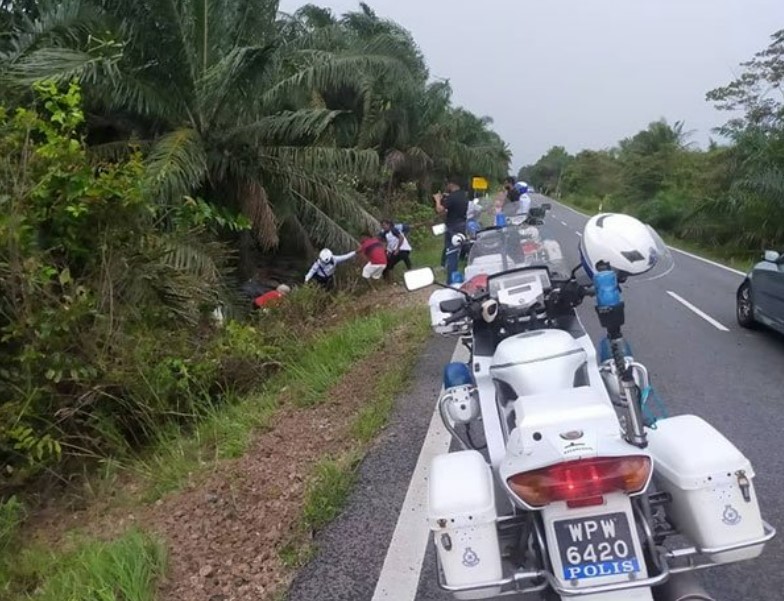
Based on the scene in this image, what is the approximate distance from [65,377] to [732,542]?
17.7 feet

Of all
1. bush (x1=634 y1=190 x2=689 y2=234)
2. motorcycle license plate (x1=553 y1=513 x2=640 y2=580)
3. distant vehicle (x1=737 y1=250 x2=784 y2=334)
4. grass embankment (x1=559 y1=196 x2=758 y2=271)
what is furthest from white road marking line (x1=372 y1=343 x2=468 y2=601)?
bush (x1=634 y1=190 x2=689 y2=234)

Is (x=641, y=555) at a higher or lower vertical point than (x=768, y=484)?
higher

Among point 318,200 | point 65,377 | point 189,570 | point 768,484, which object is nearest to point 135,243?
point 65,377

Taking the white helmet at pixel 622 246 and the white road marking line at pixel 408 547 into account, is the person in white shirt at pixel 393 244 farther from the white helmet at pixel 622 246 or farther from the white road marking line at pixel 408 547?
the white helmet at pixel 622 246

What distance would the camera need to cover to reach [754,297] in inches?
372

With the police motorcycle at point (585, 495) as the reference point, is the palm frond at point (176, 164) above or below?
above

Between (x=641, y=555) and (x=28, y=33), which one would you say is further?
(x=28, y=33)

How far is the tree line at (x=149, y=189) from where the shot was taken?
6258 mm

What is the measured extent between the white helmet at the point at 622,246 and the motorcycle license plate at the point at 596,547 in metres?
1.25

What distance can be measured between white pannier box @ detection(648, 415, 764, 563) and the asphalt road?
101cm

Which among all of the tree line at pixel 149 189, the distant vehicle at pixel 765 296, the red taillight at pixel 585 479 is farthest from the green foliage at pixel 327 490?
the distant vehicle at pixel 765 296

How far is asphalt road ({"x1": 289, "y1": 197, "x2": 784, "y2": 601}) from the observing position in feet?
11.8

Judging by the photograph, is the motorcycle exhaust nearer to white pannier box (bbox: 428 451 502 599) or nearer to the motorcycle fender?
the motorcycle fender

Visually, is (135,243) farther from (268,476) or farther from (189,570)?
(189,570)
